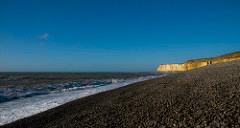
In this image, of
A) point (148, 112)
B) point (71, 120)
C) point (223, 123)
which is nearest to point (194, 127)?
point (223, 123)

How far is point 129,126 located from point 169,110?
7.03 ft

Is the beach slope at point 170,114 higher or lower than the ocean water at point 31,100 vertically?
higher

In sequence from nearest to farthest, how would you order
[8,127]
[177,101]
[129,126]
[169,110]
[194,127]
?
[194,127], [129,126], [169,110], [177,101], [8,127]

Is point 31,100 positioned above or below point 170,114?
below

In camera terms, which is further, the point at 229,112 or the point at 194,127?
the point at 229,112

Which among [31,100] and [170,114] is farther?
[31,100]

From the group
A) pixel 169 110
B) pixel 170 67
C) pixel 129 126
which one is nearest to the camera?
pixel 129 126

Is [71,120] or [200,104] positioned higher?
[200,104]

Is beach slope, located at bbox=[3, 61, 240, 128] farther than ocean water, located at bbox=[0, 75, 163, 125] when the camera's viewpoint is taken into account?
No

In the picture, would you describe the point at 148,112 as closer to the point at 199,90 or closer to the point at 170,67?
the point at 199,90

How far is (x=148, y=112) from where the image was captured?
12.8 m

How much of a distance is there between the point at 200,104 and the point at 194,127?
3.18 m

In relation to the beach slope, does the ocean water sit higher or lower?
lower

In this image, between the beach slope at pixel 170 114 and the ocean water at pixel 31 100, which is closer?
the beach slope at pixel 170 114
